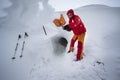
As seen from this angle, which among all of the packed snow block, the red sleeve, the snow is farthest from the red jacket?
the packed snow block

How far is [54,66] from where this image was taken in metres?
8.05

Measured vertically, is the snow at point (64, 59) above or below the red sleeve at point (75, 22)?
below

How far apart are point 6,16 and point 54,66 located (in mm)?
12631

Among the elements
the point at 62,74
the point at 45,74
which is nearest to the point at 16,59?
the point at 45,74

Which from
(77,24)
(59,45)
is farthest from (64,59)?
(77,24)

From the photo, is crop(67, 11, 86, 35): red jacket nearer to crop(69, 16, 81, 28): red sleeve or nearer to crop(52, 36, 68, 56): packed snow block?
crop(69, 16, 81, 28): red sleeve

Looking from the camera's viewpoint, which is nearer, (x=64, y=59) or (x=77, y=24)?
(x=77, y=24)

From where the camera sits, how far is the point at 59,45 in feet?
30.6

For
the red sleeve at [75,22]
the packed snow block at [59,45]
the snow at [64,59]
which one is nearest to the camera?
the red sleeve at [75,22]

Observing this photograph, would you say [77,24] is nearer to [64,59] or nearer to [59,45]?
[64,59]

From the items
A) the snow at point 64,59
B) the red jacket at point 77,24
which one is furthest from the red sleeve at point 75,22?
the snow at point 64,59

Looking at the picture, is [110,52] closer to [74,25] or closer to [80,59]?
[80,59]

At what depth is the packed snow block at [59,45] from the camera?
904 centimetres

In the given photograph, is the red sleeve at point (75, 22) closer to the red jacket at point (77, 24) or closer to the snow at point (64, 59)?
the red jacket at point (77, 24)
